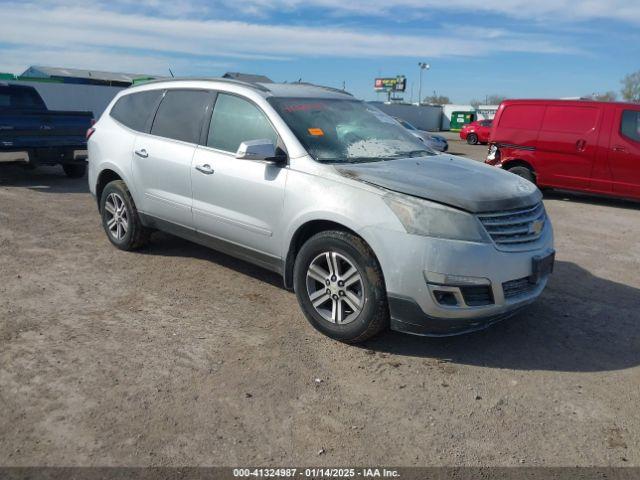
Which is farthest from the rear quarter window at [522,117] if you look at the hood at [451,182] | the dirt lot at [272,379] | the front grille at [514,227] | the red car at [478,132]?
the red car at [478,132]

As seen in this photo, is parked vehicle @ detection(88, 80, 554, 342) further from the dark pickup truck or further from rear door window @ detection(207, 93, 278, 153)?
the dark pickup truck

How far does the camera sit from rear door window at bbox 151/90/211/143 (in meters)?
4.93

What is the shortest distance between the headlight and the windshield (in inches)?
33.0

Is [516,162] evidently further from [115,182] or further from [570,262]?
[115,182]

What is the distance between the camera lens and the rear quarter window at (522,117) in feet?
35.0

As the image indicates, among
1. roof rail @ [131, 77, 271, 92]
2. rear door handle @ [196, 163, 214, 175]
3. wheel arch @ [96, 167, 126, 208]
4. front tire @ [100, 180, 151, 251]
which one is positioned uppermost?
roof rail @ [131, 77, 271, 92]

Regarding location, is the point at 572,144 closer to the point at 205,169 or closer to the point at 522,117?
the point at 522,117

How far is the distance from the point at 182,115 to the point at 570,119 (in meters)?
7.93

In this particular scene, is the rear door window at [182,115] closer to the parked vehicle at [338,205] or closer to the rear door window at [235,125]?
the parked vehicle at [338,205]

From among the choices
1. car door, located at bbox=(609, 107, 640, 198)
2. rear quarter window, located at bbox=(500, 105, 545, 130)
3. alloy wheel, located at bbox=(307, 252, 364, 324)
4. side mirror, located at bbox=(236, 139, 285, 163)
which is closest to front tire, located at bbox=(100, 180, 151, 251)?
side mirror, located at bbox=(236, 139, 285, 163)

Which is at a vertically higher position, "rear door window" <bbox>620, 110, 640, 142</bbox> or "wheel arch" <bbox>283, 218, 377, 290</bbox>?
"rear door window" <bbox>620, 110, 640, 142</bbox>

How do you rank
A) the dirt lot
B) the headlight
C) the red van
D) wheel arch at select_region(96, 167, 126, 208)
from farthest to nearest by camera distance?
the red van → wheel arch at select_region(96, 167, 126, 208) → the headlight → the dirt lot

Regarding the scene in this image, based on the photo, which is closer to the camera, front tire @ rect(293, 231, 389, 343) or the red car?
front tire @ rect(293, 231, 389, 343)

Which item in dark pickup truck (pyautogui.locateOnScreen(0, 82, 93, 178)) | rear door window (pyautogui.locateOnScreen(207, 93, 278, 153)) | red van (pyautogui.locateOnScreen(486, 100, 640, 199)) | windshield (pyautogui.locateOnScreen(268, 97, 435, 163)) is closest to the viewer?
Answer: windshield (pyautogui.locateOnScreen(268, 97, 435, 163))
